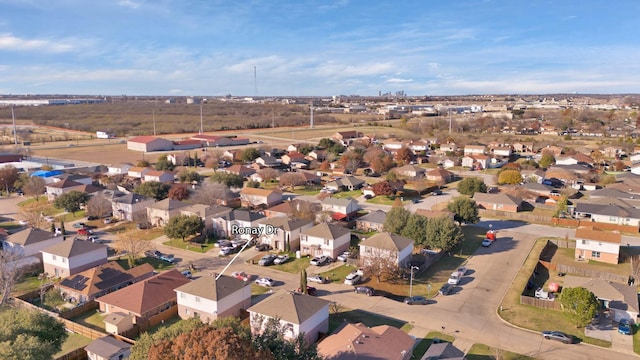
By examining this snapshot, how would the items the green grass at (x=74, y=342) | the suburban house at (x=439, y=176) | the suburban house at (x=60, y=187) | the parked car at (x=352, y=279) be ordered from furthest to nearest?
the suburban house at (x=439, y=176)
the suburban house at (x=60, y=187)
the parked car at (x=352, y=279)
the green grass at (x=74, y=342)

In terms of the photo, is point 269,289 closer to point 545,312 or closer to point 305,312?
point 305,312

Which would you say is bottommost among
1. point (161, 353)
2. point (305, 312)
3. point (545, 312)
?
point (545, 312)

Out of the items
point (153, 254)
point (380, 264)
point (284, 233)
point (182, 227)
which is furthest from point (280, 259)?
point (153, 254)

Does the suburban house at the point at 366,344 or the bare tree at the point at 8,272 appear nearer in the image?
the suburban house at the point at 366,344

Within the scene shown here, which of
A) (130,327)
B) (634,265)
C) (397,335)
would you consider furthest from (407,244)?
(130,327)

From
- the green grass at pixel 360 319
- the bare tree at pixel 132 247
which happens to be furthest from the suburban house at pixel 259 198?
the green grass at pixel 360 319

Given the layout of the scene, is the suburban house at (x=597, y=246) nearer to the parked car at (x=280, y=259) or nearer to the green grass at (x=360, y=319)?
the green grass at (x=360, y=319)
